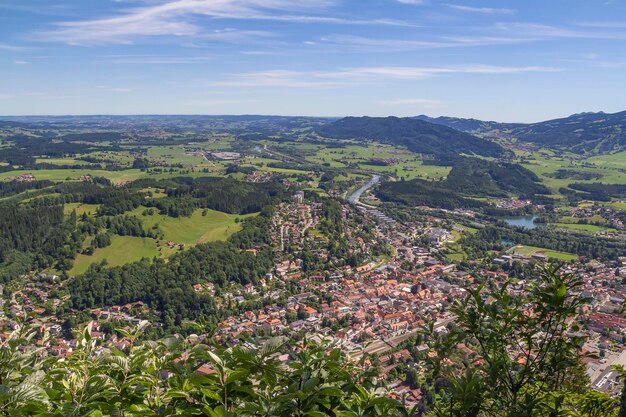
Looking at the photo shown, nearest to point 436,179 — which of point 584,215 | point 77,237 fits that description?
point 584,215

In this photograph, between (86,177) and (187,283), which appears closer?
(187,283)

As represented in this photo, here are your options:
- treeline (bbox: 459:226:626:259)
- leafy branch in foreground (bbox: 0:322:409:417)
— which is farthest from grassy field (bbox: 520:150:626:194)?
leafy branch in foreground (bbox: 0:322:409:417)

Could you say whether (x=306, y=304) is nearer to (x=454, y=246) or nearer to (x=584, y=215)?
(x=454, y=246)

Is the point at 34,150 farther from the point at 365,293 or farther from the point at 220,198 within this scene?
the point at 365,293

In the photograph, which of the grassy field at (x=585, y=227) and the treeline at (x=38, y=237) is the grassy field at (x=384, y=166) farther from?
the treeline at (x=38, y=237)

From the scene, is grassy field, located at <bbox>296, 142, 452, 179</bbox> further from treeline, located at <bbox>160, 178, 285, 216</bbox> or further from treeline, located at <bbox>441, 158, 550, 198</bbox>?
treeline, located at <bbox>160, 178, 285, 216</bbox>

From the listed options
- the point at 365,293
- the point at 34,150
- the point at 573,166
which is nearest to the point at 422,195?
the point at 365,293
